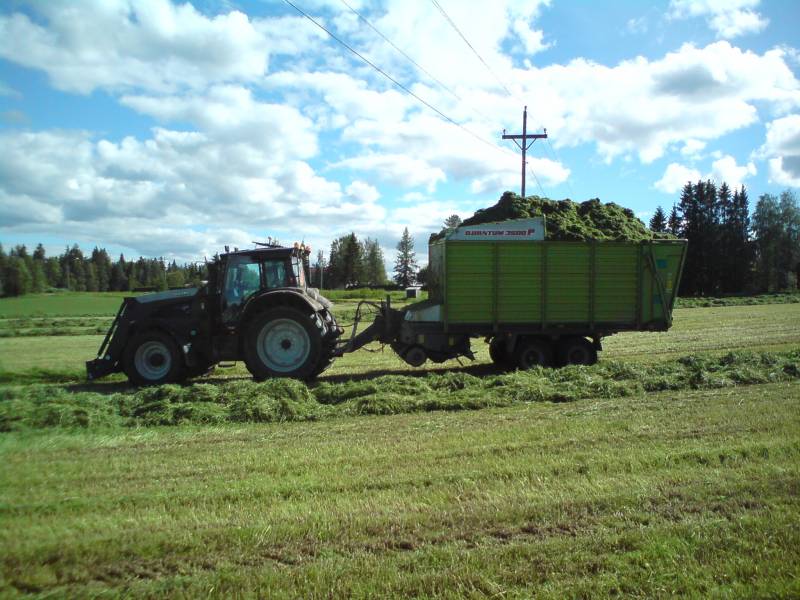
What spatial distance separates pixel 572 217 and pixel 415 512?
1201 centimetres

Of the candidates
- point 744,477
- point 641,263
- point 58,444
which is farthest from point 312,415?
point 641,263

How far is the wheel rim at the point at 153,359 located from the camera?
11.3 metres

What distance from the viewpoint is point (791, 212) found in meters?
71.2

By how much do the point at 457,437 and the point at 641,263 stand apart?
7.28 metres

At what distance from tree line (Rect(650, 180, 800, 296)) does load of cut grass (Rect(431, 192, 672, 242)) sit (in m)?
47.3

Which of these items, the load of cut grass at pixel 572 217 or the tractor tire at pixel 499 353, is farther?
the load of cut grass at pixel 572 217

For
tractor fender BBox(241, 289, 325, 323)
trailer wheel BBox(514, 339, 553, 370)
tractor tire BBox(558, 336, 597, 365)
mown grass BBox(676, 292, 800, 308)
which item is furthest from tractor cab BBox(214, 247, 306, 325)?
mown grass BBox(676, 292, 800, 308)

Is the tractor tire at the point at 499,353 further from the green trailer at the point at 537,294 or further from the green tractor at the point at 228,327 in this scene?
the green tractor at the point at 228,327

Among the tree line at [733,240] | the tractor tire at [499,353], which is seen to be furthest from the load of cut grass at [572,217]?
the tree line at [733,240]

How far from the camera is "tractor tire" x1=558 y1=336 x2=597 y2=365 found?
12281 mm

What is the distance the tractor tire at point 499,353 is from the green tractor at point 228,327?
12.0 ft

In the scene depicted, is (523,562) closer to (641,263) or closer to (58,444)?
(58,444)

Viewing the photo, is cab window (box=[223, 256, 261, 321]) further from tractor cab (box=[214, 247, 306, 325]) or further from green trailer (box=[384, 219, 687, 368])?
green trailer (box=[384, 219, 687, 368])

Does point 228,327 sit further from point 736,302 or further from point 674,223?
point 674,223
